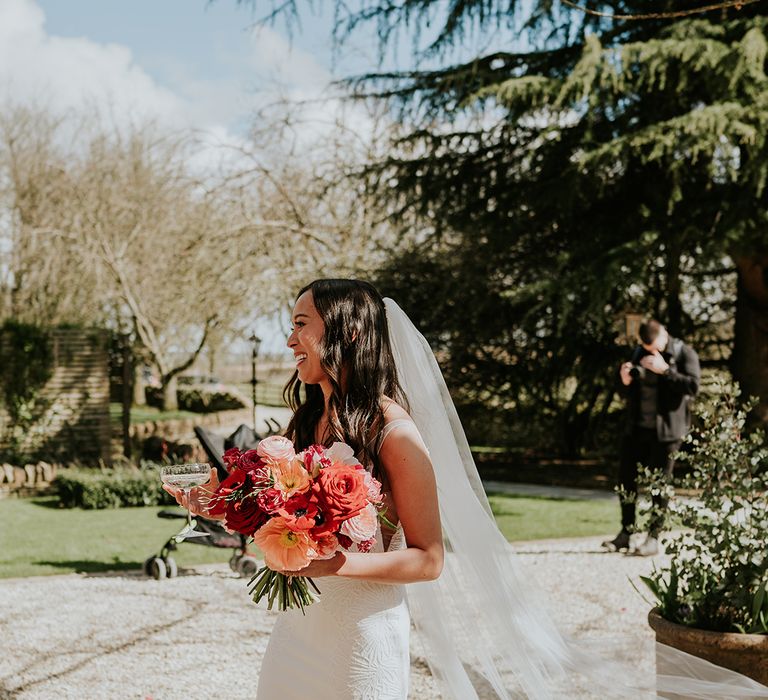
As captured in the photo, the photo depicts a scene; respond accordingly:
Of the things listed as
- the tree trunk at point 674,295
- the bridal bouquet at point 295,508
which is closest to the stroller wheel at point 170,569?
the bridal bouquet at point 295,508

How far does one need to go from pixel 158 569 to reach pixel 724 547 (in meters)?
5.07

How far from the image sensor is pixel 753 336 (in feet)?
42.7

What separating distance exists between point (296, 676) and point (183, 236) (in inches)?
718

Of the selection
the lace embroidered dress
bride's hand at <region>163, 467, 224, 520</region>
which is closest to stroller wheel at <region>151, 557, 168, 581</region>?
the lace embroidered dress

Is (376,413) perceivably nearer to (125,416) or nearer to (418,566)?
(418,566)

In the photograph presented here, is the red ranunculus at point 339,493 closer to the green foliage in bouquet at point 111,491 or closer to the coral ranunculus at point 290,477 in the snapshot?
the coral ranunculus at point 290,477

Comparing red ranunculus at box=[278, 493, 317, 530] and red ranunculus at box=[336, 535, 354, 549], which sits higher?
red ranunculus at box=[278, 493, 317, 530]

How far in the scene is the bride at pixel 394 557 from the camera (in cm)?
229

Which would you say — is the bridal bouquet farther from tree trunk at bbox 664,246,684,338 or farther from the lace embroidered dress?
tree trunk at bbox 664,246,684,338

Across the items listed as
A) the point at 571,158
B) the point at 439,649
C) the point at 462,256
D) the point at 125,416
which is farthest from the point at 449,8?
the point at 439,649

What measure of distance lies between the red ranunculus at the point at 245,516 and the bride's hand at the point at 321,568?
0.44ft

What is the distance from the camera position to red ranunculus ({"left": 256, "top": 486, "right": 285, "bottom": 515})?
2029 millimetres

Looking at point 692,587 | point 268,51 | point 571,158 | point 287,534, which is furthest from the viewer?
point 268,51

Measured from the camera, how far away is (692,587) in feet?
12.6
